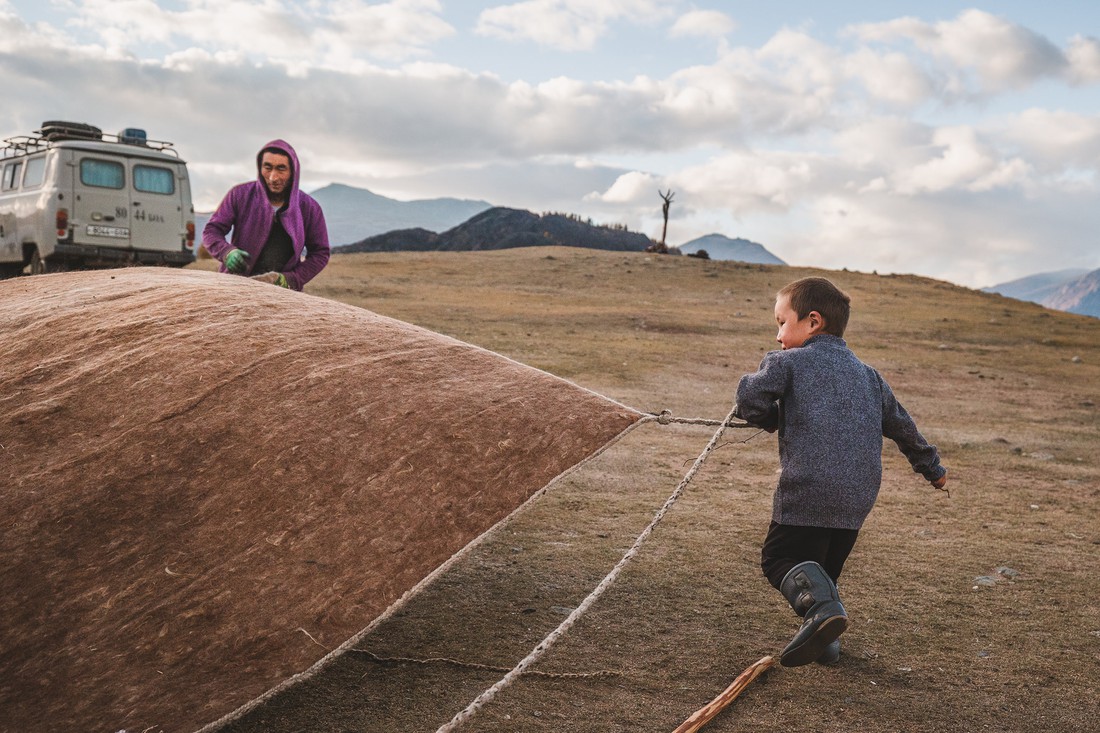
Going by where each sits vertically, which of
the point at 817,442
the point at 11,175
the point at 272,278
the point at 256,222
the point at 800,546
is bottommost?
the point at 800,546

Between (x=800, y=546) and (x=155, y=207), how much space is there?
A: 1468 cm

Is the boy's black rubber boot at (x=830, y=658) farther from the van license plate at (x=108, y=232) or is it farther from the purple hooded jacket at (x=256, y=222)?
the van license plate at (x=108, y=232)

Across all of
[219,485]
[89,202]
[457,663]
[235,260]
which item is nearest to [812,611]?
[457,663]

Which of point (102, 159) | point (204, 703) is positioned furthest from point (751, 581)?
point (102, 159)

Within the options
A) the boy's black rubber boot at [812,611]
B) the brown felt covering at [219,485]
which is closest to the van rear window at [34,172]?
the brown felt covering at [219,485]

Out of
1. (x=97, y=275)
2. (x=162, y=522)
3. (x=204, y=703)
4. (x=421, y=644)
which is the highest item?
(x=97, y=275)

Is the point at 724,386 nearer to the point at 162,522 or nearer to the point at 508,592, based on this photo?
A: the point at 508,592

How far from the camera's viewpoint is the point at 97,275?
3.63 metres

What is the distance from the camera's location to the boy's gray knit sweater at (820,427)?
2852mm

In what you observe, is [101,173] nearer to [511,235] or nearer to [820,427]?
[820,427]

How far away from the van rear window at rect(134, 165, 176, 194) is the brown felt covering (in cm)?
1330

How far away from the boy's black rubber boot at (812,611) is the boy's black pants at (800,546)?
0.09 meters

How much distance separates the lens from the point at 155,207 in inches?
596

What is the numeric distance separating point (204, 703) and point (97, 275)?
2.09m
